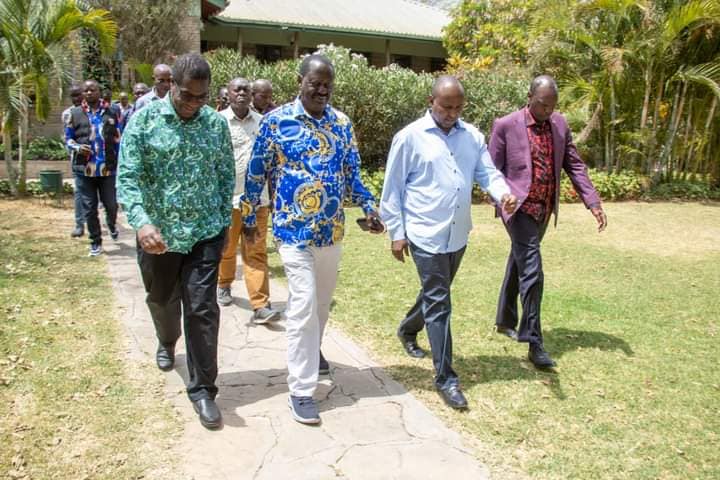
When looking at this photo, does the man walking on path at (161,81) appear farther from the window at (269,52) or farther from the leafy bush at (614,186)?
the window at (269,52)

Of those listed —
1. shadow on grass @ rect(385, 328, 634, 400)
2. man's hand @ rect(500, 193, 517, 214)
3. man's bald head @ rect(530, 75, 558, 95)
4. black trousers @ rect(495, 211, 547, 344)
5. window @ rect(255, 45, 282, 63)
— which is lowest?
shadow on grass @ rect(385, 328, 634, 400)

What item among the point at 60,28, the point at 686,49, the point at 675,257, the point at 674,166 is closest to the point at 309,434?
the point at 675,257

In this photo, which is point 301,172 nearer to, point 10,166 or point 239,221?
point 239,221

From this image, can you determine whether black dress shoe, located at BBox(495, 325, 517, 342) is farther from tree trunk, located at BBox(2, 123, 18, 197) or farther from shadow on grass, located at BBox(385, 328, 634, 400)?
tree trunk, located at BBox(2, 123, 18, 197)

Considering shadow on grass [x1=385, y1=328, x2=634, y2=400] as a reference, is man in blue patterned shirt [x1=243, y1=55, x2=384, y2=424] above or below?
above

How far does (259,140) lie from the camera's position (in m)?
4.02

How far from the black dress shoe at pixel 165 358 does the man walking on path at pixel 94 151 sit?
12.5 feet

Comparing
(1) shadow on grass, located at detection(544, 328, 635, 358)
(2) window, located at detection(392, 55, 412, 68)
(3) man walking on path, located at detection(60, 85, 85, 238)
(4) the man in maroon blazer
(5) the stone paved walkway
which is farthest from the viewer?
(2) window, located at detection(392, 55, 412, 68)

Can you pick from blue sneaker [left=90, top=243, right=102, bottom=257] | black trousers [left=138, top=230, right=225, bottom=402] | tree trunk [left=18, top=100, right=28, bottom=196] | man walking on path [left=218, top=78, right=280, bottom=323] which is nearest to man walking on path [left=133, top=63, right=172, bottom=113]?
man walking on path [left=218, top=78, right=280, bottom=323]

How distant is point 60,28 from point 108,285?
6961 millimetres

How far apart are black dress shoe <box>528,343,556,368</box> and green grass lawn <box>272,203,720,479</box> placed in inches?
2.7

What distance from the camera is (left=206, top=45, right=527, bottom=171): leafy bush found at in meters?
13.2

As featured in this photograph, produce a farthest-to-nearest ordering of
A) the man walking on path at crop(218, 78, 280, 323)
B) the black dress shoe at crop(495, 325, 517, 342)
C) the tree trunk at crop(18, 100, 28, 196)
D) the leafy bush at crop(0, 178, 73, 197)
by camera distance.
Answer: the leafy bush at crop(0, 178, 73, 197) → the tree trunk at crop(18, 100, 28, 196) → the man walking on path at crop(218, 78, 280, 323) → the black dress shoe at crop(495, 325, 517, 342)

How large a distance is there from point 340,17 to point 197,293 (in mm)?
20778
